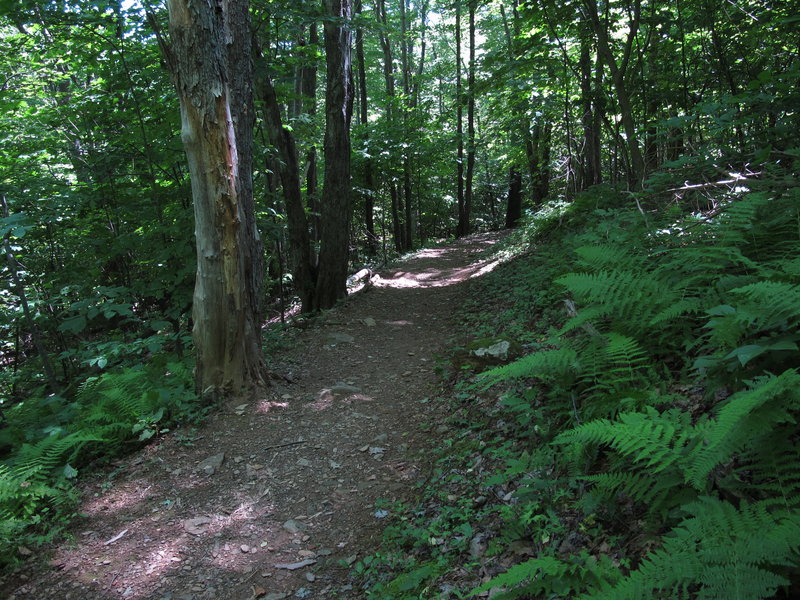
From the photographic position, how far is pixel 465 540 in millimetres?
2715

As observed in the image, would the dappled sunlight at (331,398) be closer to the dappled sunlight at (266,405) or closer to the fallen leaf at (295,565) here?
the dappled sunlight at (266,405)

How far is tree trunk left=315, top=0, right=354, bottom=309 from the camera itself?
888cm

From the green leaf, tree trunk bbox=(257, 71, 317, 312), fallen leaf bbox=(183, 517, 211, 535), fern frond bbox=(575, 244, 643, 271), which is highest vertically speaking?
tree trunk bbox=(257, 71, 317, 312)

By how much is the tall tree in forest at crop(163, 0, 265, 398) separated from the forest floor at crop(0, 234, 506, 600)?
550mm

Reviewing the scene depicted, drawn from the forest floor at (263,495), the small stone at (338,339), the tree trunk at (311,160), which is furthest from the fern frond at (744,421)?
the tree trunk at (311,160)

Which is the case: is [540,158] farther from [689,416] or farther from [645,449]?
[645,449]

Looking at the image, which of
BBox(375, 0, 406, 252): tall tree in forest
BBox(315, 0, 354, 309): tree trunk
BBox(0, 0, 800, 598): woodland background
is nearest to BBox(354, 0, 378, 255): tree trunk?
BBox(375, 0, 406, 252): tall tree in forest

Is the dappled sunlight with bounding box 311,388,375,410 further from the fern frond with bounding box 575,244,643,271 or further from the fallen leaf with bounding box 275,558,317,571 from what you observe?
the fern frond with bounding box 575,244,643,271

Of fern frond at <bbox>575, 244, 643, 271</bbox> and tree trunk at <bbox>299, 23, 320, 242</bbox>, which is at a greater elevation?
tree trunk at <bbox>299, 23, 320, 242</bbox>

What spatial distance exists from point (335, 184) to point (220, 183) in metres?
4.73

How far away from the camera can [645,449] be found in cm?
199

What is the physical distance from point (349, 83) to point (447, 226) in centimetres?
1761

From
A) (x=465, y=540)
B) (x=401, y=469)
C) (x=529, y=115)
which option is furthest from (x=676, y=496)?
(x=529, y=115)

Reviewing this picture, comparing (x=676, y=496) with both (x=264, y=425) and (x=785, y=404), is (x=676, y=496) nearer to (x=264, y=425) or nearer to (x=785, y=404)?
(x=785, y=404)
